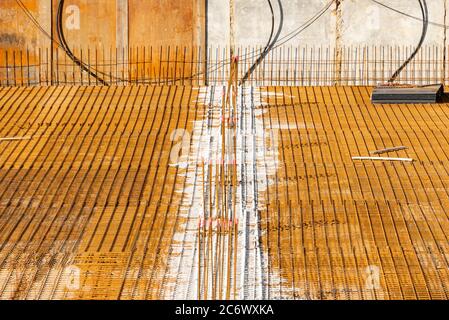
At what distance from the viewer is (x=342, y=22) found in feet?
105

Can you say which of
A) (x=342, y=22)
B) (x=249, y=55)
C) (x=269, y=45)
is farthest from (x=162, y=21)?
(x=342, y=22)

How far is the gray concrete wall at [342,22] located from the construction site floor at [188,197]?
3.95m

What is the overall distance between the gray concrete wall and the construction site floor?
395 centimetres

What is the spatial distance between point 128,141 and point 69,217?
180 inches

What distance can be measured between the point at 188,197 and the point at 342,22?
12673 millimetres

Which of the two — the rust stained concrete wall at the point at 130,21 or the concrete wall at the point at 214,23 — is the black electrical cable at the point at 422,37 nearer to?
the concrete wall at the point at 214,23

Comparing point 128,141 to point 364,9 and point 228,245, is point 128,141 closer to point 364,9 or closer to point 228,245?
point 228,245

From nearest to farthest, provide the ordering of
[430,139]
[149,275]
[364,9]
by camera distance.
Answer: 1. [149,275]
2. [430,139]
3. [364,9]

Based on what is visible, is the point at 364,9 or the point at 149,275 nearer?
the point at 149,275

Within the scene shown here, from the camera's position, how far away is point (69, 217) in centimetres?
2030

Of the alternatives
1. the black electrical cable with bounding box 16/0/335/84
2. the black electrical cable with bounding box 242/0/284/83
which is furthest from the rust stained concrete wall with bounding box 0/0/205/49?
the black electrical cable with bounding box 242/0/284/83

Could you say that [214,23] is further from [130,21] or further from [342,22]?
[342,22]

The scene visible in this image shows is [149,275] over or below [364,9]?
below
